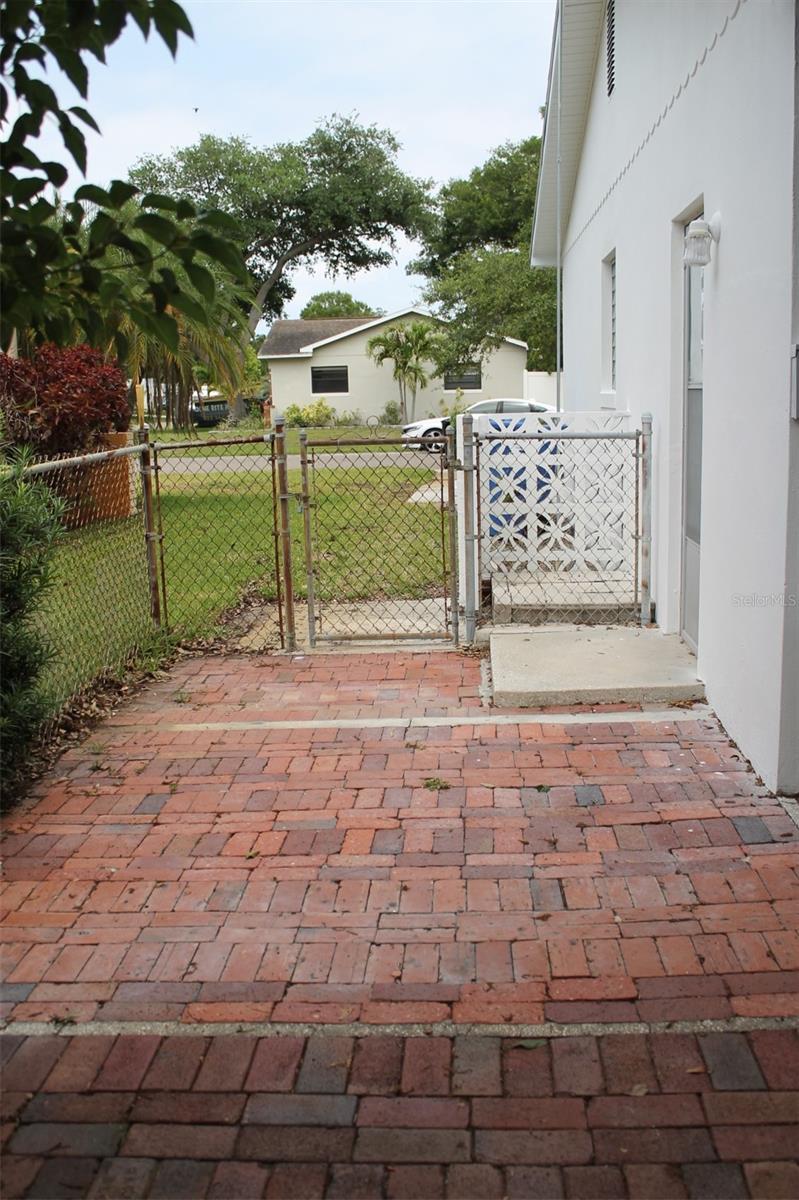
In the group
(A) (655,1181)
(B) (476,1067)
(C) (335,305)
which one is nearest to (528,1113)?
(B) (476,1067)

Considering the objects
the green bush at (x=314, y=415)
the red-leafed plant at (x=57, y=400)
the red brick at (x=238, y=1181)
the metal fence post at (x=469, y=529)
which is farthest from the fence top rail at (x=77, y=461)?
the green bush at (x=314, y=415)

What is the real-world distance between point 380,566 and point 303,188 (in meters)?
43.4

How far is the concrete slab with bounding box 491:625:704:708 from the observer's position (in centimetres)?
635

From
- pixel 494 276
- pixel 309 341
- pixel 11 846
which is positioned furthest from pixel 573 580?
pixel 309 341

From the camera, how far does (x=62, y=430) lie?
1388 centimetres

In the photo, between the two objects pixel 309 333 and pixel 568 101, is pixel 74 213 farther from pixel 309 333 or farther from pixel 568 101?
pixel 309 333

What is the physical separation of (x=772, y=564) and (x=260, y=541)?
9467 mm

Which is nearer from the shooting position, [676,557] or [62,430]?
[676,557]

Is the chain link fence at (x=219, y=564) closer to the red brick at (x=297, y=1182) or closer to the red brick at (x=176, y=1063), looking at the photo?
the red brick at (x=176, y=1063)

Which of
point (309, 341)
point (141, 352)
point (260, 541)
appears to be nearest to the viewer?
point (260, 541)

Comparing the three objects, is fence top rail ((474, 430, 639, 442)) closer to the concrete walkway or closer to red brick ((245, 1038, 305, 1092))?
the concrete walkway

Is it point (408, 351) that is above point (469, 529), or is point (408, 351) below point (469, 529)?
above

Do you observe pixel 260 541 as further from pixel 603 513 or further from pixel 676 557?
pixel 676 557

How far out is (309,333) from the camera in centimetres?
4662
